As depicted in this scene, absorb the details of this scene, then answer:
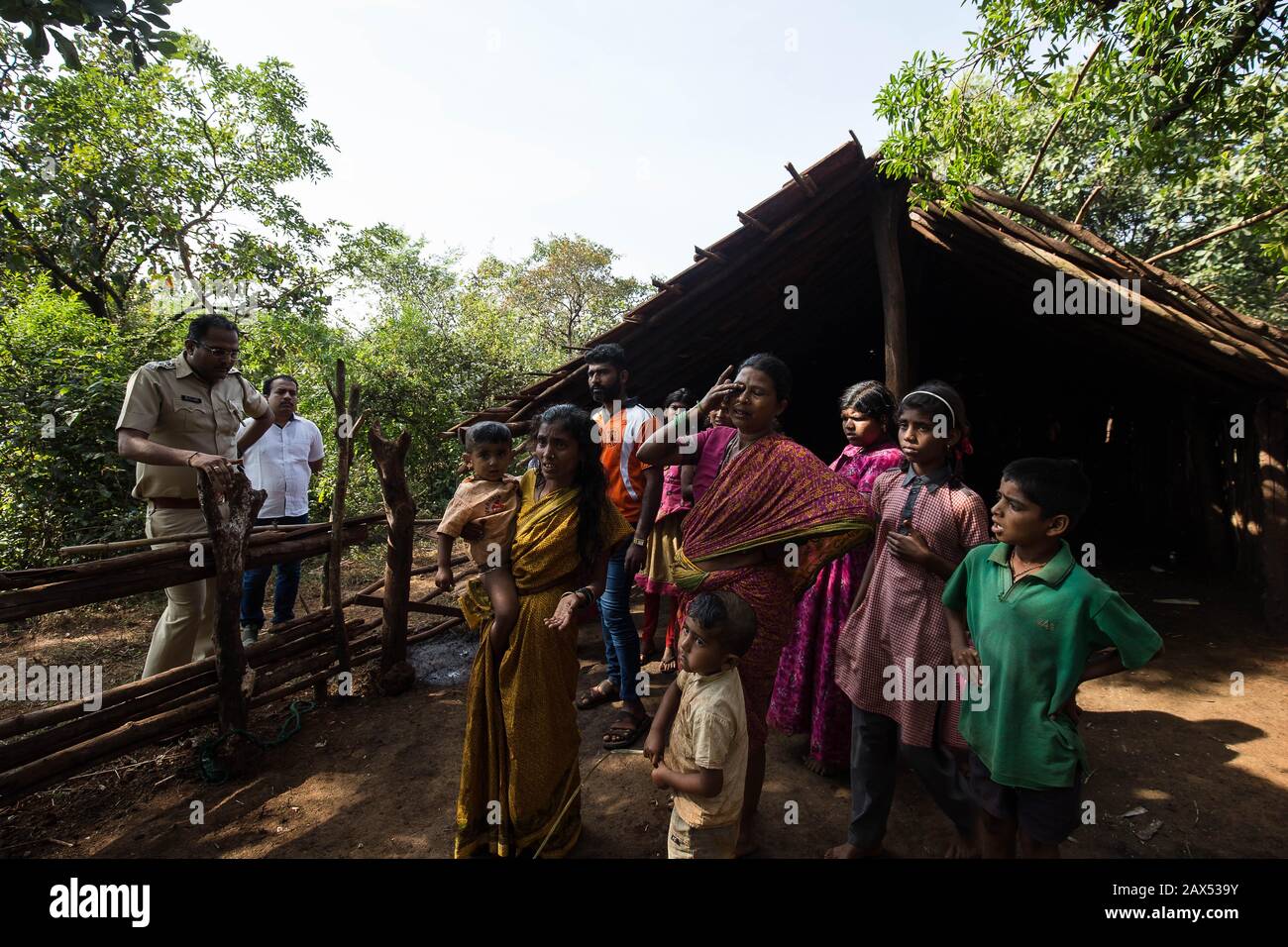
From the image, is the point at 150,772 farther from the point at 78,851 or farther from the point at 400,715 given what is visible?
the point at 400,715

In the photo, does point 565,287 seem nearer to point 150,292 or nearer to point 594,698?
point 150,292

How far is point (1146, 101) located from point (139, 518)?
10.4 metres

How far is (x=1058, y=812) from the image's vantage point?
1684mm

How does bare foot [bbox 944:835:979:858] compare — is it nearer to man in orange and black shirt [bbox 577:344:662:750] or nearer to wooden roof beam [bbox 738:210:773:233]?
man in orange and black shirt [bbox 577:344:662:750]

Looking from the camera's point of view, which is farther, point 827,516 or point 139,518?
point 139,518

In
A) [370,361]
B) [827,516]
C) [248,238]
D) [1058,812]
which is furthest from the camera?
[248,238]

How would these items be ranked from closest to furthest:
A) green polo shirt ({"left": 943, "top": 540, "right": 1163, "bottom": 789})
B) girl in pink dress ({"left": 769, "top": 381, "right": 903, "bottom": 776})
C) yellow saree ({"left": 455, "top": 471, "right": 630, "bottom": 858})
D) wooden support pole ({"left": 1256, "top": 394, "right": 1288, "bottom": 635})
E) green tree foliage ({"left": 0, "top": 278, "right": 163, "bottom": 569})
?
1. green polo shirt ({"left": 943, "top": 540, "right": 1163, "bottom": 789})
2. yellow saree ({"left": 455, "top": 471, "right": 630, "bottom": 858})
3. girl in pink dress ({"left": 769, "top": 381, "right": 903, "bottom": 776})
4. wooden support pole ({"left": 1256, "top": 394, "right": 1288, "bottom": 635})
5. green tree foliage ({"left": 0, "top": 278, "right": 163, "bottom": 569})

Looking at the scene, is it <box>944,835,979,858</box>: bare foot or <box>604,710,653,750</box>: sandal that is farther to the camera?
<box>604,710,653,750</box>: sandal

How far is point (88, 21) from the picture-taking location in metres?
2.81

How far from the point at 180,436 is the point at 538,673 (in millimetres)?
2689

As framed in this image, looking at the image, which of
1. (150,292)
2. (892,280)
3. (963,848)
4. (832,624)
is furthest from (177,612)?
(150,292)

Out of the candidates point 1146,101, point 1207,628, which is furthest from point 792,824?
point 1146,101

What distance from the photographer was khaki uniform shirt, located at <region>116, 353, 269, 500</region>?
3.10 meters

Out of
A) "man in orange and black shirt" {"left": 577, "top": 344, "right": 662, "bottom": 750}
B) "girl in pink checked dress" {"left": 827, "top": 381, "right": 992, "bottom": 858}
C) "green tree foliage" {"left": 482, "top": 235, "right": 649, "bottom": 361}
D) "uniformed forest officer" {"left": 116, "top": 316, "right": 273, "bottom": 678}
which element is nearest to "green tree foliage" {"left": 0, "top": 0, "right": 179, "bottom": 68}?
"uniformed forest officer" {"left": 116, "top": 316, "right": 273, "bottom": 678}
